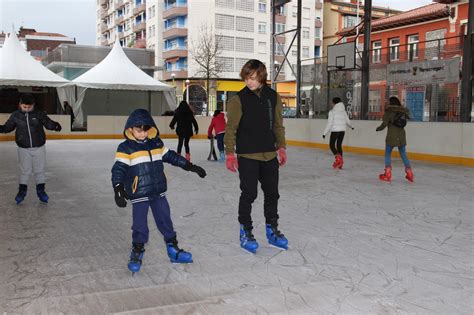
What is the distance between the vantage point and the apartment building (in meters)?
50.0

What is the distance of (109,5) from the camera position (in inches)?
3063

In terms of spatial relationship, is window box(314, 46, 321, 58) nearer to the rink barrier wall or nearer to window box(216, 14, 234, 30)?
window box(216, 14, 234, 30)

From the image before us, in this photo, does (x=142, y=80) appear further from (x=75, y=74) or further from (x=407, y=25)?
(x=407, y=25)

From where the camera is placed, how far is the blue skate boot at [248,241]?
4.13 meters

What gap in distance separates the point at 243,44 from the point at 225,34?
2298mm

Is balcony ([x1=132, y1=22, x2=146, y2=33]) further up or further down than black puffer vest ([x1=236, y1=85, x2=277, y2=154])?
further up

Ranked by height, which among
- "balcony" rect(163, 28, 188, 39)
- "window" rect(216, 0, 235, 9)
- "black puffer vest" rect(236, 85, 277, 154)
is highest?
"window" rect(216, 0, 235, 9)

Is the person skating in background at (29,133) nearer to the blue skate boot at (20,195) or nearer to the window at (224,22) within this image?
the blue skate boot at (20,195)

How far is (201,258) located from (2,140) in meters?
17.3

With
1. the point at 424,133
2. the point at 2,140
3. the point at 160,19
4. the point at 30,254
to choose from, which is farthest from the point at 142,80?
the point at 160,19

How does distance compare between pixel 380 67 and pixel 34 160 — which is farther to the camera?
pixel 380 67

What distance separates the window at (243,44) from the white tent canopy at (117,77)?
29.9 meters

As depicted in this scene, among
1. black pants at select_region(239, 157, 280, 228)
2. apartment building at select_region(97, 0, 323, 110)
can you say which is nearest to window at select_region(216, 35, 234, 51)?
apartment building at select_region(97, 0, 323, 110)

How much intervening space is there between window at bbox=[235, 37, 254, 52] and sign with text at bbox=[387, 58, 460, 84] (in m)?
39.2
